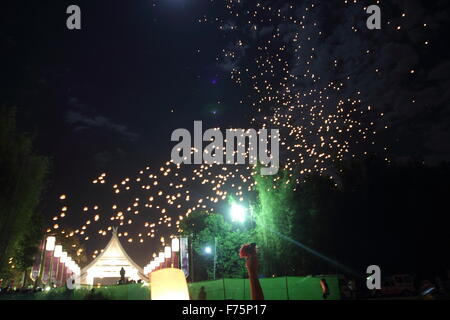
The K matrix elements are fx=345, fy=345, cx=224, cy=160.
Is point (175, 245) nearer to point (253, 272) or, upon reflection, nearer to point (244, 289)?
point (244, 289)

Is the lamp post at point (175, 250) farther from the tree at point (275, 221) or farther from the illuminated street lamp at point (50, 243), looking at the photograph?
the illuminated street lamp at point (50, 243)

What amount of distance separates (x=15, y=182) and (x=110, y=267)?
83.8 ft

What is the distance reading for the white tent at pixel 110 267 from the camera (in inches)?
1581

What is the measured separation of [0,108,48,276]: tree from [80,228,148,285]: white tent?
64.3 ft

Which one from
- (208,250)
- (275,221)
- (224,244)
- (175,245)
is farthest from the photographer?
(208,250)

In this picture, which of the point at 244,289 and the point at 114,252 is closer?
the point at 244,289

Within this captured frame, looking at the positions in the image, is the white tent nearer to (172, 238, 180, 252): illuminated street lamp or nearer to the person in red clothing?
(172, 238, 180, 252): illuminated street lamp

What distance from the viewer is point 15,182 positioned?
18.4 metres

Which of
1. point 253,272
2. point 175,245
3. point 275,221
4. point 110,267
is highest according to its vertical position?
point 275,221

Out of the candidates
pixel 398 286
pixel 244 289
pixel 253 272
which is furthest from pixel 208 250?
pixel 253 272

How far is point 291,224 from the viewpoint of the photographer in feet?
81.1

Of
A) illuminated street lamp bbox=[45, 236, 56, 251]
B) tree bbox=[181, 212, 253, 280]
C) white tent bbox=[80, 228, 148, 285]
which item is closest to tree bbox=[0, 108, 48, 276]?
illuminated street lamp bbox=[45, 236, 56, 251]

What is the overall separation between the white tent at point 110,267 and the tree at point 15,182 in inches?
771
